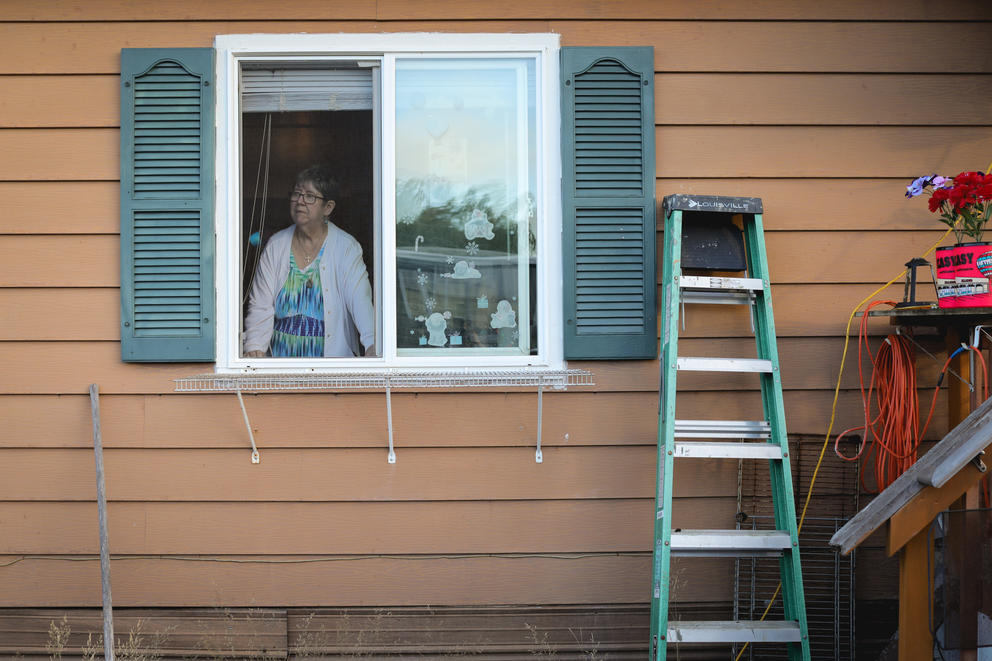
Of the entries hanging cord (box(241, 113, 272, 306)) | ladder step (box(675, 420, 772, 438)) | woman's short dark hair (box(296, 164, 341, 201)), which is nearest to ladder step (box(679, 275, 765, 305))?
ladder step (box(675, 420, 772, 438))

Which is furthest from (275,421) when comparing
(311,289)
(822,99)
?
(822,99)

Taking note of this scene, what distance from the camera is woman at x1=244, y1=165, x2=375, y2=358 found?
3055 millimetres

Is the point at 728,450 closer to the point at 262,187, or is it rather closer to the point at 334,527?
the point at 334,527

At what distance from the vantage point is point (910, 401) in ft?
9.44

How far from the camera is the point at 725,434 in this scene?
2740 mm

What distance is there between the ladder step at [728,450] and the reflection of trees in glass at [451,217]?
91cm

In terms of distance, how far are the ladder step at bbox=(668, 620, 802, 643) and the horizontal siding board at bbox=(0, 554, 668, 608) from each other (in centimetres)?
41

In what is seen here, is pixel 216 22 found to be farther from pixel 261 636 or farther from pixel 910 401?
pixel 910 401

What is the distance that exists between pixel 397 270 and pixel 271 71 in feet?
2.83

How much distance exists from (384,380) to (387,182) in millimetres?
718

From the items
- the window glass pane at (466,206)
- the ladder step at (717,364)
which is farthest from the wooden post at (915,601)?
the window glass pane at (466,206)

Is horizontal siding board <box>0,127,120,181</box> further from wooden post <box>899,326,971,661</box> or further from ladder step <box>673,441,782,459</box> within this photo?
wooden post <box>899,326,971,661</box>

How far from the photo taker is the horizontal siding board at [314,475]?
2957mm

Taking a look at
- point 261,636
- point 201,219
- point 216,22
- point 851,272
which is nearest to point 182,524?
point 261,636
